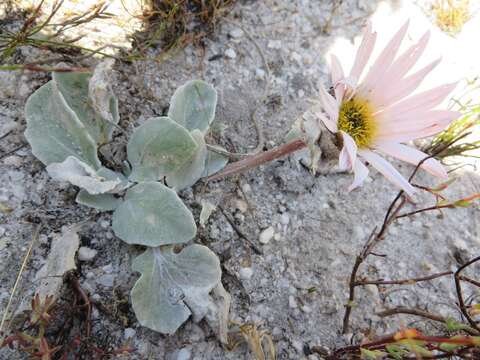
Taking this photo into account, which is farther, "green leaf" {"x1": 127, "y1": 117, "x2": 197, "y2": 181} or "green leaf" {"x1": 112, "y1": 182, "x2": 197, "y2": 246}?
"green leaf" {"x1": 127, "y1": 117, "x2": 197, "y2": 181}

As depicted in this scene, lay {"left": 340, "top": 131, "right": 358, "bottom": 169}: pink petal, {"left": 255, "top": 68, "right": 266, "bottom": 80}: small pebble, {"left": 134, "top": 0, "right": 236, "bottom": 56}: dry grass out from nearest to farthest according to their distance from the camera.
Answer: {"left": 340, "top": 131, "right": 358, "bottom": 169}: pink petal, {"left": 134, "top": 0, "right": 236, "bottom": 56}: dry grass, {"left": 255, "top": 68, "right": 266, "bottom": 80}: small pebble

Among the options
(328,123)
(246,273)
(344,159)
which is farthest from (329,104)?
(246,273)

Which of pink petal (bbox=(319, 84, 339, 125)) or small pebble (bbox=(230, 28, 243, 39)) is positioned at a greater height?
pink petal (bbox=(319, 84, 339, 125))

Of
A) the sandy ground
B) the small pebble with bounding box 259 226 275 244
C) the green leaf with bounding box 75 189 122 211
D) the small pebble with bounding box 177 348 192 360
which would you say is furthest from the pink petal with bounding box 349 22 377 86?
the small pebble with bounding box 177 348 192 360

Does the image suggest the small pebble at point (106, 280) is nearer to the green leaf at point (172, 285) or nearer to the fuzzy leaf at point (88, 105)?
the green leaf at point (172, 285)

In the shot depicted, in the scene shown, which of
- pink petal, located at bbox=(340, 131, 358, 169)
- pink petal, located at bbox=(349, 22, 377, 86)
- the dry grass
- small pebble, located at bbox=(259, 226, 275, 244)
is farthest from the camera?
the dry grass

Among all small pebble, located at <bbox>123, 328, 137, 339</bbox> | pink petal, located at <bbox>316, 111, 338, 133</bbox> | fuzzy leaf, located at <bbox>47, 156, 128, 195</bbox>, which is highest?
pink petal, located at <bbox>316, 111, 338, 133</bbox>

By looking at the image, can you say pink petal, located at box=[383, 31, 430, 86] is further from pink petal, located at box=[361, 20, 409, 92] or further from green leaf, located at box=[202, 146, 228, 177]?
green leaf, located at box=[202, 146, 228, 177]

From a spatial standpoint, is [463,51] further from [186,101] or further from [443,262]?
[186,101]
